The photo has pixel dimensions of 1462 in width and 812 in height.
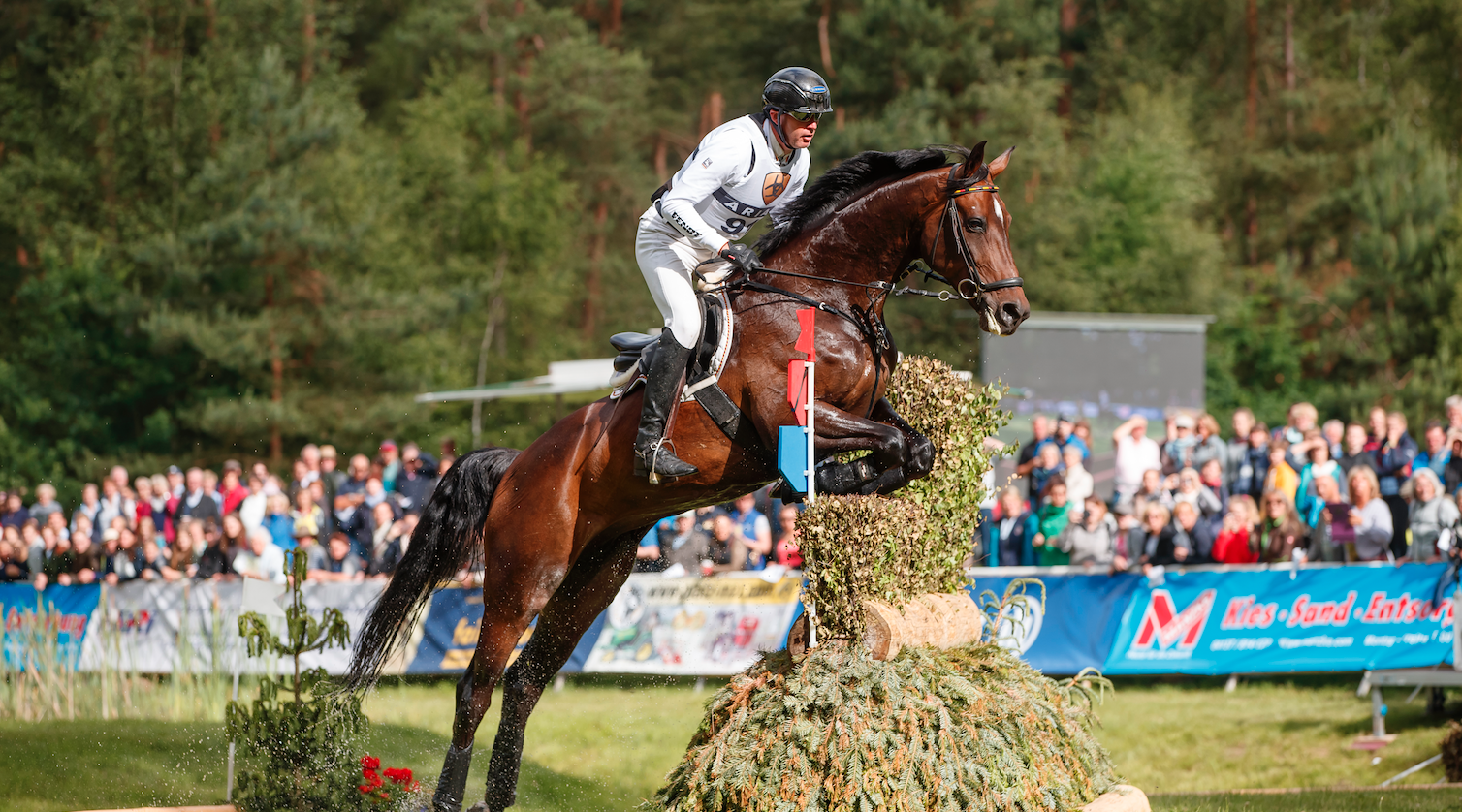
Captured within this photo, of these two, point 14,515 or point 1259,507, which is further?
point 14,515

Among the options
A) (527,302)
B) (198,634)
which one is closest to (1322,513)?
(198,634)

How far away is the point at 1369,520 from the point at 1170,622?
178cm

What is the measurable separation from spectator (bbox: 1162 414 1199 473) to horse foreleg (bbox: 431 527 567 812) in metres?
7.63

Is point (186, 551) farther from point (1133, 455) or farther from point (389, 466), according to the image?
point (1133, 455)

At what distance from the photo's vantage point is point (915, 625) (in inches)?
203

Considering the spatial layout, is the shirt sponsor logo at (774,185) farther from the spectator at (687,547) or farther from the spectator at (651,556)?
the spectator at (651,556)

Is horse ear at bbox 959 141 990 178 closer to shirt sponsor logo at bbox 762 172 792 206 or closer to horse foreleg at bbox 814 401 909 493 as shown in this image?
shirt sponsor logo at bbox 762 172 792 206

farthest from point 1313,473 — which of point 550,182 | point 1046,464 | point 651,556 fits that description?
point 550,182

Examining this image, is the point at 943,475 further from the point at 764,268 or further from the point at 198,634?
the point at 198,634

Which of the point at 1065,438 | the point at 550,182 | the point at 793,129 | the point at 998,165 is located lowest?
the point at 1065,438

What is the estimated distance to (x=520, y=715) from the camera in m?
6.62

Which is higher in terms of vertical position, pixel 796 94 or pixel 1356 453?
pixel 796 94

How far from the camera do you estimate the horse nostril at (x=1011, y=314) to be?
18.2 feet

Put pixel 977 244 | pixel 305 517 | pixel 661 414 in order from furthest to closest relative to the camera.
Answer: pixel 305 517 → pixel 661 414 → pixel 977 244
